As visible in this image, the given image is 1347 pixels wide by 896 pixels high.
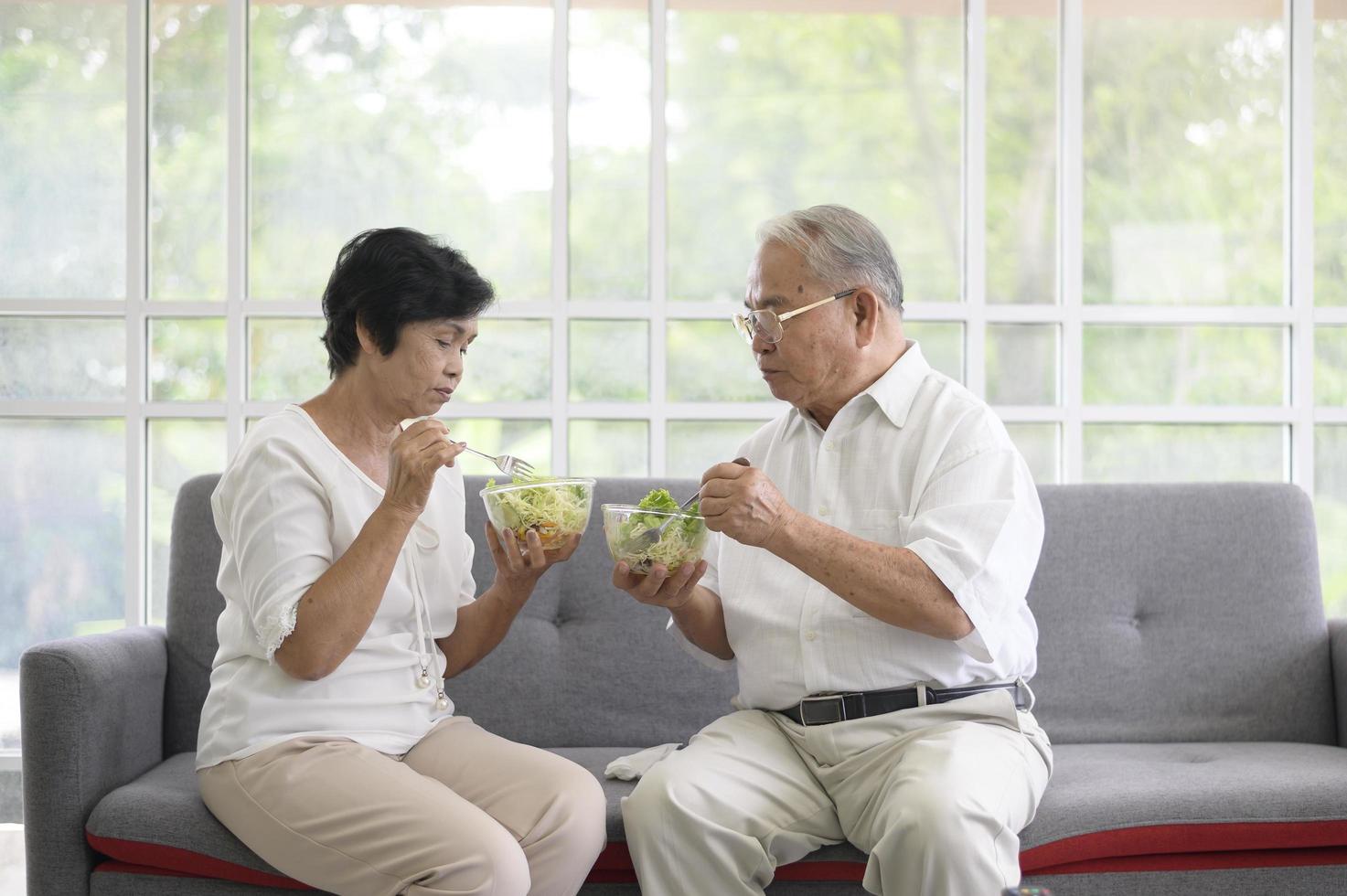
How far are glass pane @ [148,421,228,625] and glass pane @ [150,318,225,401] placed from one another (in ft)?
0.27

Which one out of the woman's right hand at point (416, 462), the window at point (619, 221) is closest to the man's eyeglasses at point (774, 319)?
the woman's right hand at point (416, 462)

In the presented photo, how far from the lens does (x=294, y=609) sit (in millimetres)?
1737

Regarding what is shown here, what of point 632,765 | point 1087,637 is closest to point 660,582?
point 632,765

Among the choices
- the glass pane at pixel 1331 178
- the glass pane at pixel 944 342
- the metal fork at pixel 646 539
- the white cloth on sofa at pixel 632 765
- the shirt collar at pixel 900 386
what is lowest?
the white cloth on sofa at pixel 632 765

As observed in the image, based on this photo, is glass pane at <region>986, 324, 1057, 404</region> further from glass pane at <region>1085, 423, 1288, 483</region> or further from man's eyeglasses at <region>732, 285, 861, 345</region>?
man's eyeglasses at <region>732, 285, 861, 345</region>

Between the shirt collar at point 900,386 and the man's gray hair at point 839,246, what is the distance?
109 millimetres

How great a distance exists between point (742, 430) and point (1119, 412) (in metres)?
1.06

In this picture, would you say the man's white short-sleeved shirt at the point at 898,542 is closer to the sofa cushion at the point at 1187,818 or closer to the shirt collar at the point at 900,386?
the shirt collar at the point at 900,386

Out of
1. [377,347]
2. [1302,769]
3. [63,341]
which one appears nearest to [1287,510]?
[1302,769]

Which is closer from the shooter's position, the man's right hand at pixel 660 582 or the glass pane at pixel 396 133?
the man's right hand at pixel 660 582

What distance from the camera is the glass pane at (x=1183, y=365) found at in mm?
3365

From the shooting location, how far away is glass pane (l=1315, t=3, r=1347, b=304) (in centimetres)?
341

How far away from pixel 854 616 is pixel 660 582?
1.08ft

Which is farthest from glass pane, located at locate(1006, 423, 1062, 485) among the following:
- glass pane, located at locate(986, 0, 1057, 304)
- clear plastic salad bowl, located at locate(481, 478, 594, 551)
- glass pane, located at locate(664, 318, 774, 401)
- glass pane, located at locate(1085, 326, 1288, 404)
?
clear plastic salad bowl, located at locate(481, 478, 594, 551)
